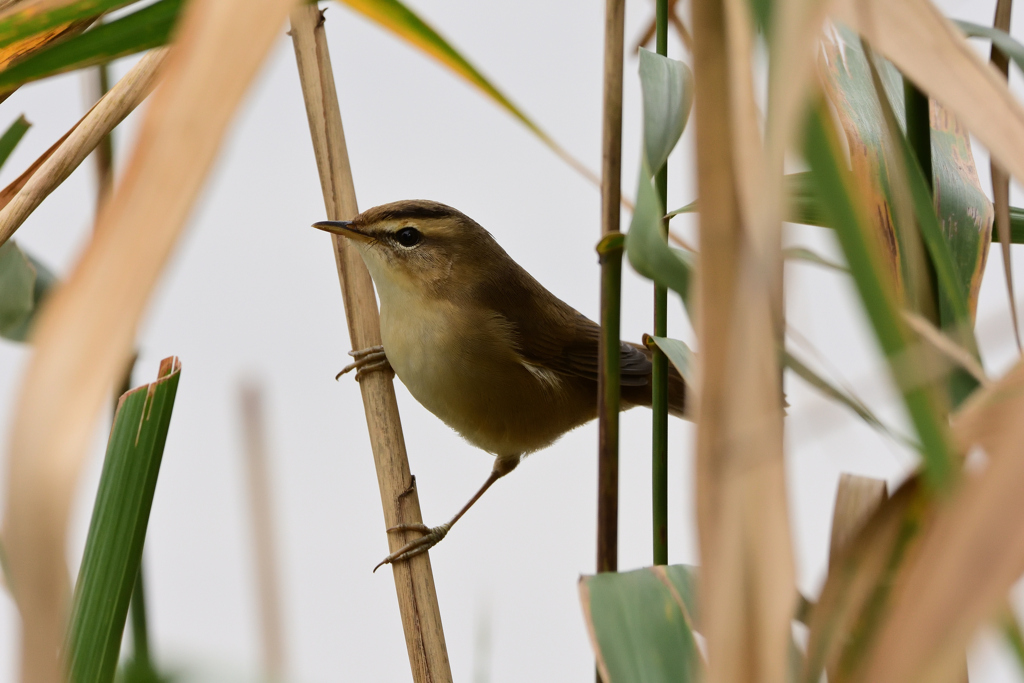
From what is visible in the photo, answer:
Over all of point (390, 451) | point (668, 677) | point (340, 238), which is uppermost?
point (340, 238)

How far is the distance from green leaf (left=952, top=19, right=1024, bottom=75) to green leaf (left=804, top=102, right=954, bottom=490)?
2.02 ft

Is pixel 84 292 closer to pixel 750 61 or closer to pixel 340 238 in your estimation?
pixel 750 61

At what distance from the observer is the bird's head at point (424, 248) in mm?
2188

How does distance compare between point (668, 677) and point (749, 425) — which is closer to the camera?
point (749, 425)

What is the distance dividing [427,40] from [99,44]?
309 mm

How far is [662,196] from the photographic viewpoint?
3.59ft

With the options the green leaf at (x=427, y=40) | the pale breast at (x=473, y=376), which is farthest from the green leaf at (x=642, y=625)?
the pale breast at (x=473, y=376)

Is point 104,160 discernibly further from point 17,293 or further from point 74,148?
point 74,148

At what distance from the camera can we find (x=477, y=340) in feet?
7.28

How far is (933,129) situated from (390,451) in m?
1.00

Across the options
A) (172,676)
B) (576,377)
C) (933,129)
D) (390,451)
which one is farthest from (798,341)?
(576,377)

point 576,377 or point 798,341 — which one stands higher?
point 576,377

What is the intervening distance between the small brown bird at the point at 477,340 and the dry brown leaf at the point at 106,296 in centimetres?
149

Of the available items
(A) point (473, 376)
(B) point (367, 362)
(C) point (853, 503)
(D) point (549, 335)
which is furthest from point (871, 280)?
(D) point (549, 335)
